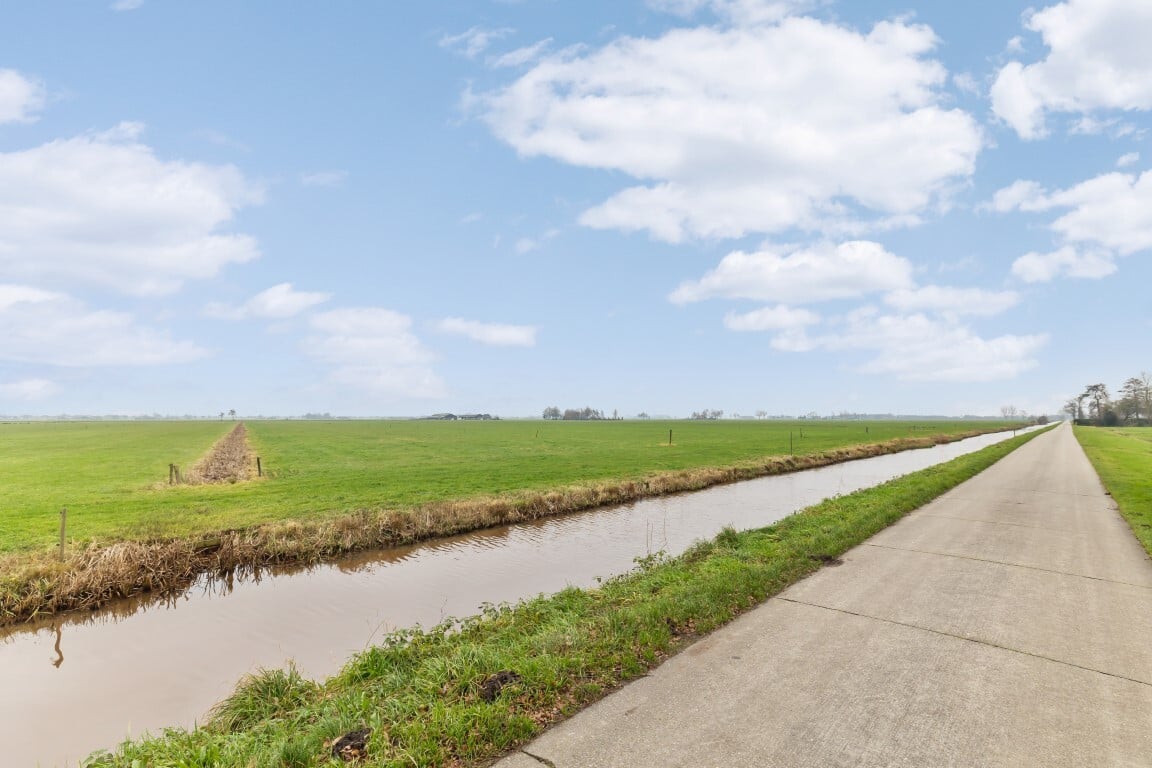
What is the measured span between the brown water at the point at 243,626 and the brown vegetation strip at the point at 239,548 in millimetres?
572

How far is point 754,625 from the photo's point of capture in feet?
24.4

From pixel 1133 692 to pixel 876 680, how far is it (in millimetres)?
2570

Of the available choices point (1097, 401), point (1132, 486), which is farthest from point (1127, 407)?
point (1132, 486)

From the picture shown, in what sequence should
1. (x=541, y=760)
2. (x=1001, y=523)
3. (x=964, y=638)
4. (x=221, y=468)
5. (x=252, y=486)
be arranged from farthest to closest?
(x=221, y=468), (x=252, y=486), (x=1001, y=523), (x=964, y=638), (x=541, y=760)

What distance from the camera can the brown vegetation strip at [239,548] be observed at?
1152 cm

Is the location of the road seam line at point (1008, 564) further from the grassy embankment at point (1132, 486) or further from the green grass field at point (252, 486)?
the green grass field at point (252, 486)

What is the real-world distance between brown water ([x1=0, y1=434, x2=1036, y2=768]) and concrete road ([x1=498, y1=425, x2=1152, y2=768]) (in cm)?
597

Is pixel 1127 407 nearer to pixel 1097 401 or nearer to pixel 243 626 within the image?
pixel 1097 401

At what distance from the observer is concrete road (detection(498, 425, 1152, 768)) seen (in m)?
4.61

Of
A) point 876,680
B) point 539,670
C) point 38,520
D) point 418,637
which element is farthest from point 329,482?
point 876,680

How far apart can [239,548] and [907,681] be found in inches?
617

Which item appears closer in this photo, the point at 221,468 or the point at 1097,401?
the point at 221,468

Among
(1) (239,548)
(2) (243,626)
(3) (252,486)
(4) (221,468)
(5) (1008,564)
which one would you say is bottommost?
(2) (243,626)

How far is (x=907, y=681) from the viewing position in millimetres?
5754
